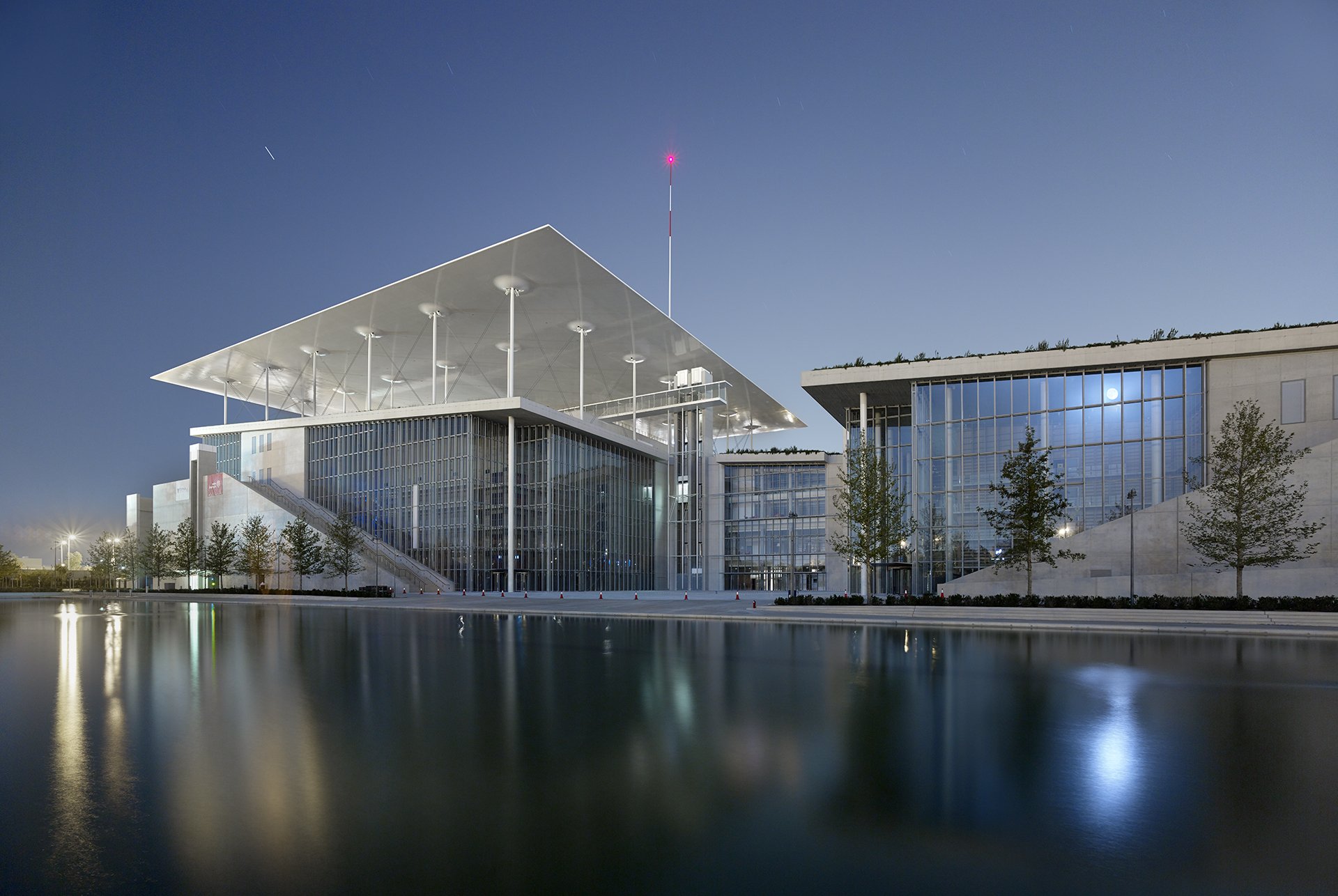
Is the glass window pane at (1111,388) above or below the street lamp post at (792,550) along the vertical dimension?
above

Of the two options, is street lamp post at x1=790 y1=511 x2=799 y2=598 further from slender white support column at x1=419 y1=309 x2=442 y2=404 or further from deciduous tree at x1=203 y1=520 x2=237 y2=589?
deciduous tree at x1=203 y1=520 x2=237 y2=589

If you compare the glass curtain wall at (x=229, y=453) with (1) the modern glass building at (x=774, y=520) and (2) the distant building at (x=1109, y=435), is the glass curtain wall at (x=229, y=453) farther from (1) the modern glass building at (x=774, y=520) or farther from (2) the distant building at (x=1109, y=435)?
(2) the distant building at (x=1109, y=435)

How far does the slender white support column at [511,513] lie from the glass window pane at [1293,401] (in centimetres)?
4213

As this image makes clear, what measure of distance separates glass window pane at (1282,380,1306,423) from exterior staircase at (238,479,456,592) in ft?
154

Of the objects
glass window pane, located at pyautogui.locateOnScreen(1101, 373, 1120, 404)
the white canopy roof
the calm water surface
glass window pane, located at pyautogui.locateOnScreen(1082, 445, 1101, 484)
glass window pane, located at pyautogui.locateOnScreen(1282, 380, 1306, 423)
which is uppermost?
the white canopy roof

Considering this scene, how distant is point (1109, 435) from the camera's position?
127 feet

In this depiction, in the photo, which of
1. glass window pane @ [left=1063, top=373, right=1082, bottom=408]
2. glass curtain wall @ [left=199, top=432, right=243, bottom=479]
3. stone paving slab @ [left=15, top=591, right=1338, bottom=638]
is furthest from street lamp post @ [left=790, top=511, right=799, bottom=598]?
glass curtain wall @ [left=199, top=432, right=243, bottom=479]

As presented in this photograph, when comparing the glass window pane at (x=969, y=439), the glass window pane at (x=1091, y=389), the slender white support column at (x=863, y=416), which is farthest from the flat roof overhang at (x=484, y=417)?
the glass window pane at (x=1091, y=389)

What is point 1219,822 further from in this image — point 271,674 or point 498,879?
point 271,674

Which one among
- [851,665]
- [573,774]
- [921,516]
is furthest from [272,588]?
[573,774]

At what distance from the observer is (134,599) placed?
55250mm

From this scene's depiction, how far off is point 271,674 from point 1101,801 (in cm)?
1360

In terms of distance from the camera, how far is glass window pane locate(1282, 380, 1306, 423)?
3544cm

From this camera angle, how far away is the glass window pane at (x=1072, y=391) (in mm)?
39219
